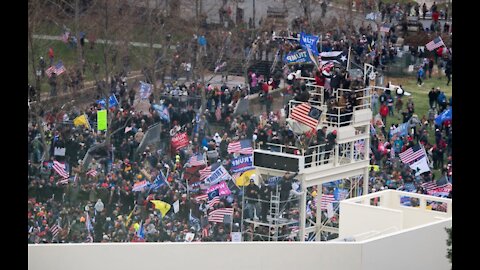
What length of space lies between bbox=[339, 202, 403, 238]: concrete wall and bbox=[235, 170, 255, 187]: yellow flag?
37.3 ft

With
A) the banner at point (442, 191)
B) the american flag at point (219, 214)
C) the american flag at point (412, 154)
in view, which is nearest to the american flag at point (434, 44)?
the american flag at point (412, 154)

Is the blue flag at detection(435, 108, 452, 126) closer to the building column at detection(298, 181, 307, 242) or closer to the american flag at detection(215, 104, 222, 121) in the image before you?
the american flag at detection(215, 104, 222, 121)

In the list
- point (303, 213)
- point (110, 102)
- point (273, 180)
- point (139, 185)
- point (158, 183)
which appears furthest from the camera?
point (110, 102)

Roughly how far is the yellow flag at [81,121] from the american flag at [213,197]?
598cm

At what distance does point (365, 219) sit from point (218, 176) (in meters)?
13.5

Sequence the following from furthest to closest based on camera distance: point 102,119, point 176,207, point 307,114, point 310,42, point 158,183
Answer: point 102,119, point 310,42, point 158,183, point 176,207, point 307,114

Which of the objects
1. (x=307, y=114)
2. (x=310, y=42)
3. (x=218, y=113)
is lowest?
(x=218, y=113)

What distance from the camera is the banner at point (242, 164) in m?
50.3

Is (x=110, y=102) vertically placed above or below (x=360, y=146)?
above

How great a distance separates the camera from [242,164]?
50.5 m

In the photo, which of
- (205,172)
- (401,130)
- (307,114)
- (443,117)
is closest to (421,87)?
(443,117)

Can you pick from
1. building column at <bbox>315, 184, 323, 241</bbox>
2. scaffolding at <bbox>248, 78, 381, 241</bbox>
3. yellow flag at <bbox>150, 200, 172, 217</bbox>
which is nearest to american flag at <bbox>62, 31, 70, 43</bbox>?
yellow flag at <bbox>150, 200, 172, 217</bbox>

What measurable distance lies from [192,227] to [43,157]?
6073mm

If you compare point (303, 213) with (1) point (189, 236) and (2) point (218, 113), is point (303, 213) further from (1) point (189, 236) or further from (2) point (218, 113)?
(2) point (218, 113)
